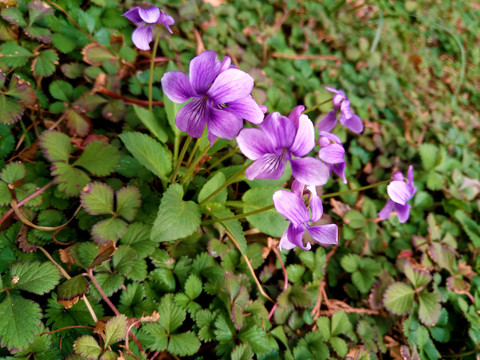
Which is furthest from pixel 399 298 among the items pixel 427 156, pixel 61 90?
pixel 61 90

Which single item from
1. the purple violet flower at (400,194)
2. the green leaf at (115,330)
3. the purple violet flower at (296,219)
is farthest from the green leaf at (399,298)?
the green leaf at (115,330)

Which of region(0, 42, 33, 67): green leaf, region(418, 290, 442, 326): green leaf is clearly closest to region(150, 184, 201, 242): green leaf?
region(0, 42, 33, 67): green leaf

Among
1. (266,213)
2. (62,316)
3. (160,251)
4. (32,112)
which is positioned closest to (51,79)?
(32,112)

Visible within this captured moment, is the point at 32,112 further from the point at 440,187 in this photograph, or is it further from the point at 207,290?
the point at 440,187

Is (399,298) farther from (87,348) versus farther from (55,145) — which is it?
(55,145)

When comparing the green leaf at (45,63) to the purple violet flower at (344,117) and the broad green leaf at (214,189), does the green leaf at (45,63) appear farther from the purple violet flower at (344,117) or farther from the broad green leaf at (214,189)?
the purple violet flower at (344,117)

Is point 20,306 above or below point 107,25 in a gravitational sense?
below

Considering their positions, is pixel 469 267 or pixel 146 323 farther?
pixel 469 267
